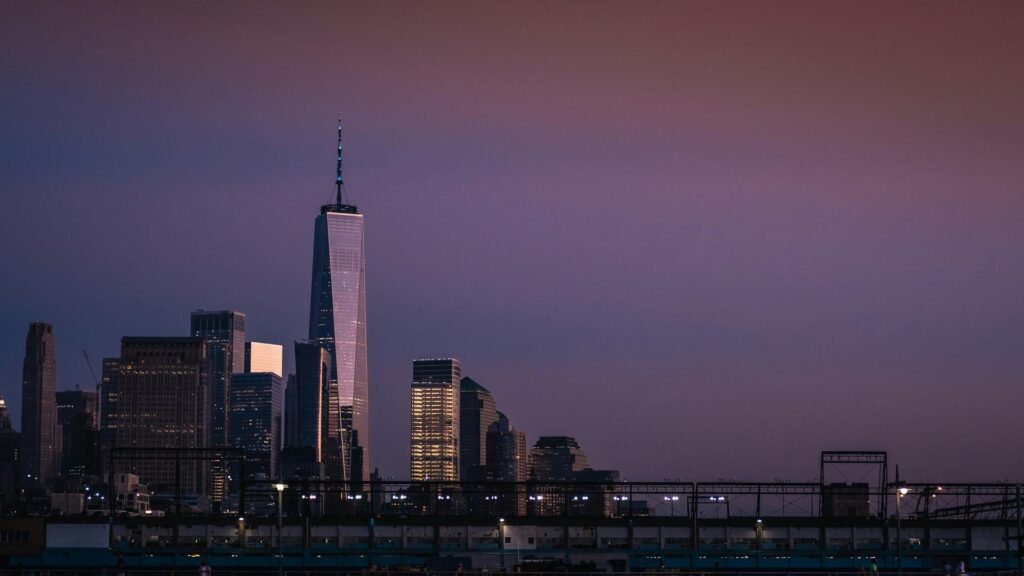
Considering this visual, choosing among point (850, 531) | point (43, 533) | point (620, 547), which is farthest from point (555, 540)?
point (43, 533)

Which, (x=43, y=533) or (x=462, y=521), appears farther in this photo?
(x=462, y=521)

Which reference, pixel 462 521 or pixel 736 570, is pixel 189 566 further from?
pixel 736 570

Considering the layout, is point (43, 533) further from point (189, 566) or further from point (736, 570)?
point (736, 570)

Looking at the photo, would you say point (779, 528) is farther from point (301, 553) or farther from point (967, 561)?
point (301, 553)

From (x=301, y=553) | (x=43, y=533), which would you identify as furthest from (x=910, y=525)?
(x=43, y=533)

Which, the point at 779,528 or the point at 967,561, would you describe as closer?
the point at 967,561

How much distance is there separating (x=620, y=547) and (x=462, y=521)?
15975 mm

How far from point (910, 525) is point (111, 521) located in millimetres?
76340

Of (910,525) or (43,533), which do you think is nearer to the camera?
(43,533)

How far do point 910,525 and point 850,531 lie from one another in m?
6.45

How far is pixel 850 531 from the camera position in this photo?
136 m

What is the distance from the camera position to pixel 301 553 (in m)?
126

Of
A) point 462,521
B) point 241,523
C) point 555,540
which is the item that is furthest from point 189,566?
point 555,540

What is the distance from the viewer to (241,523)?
131125 mm
